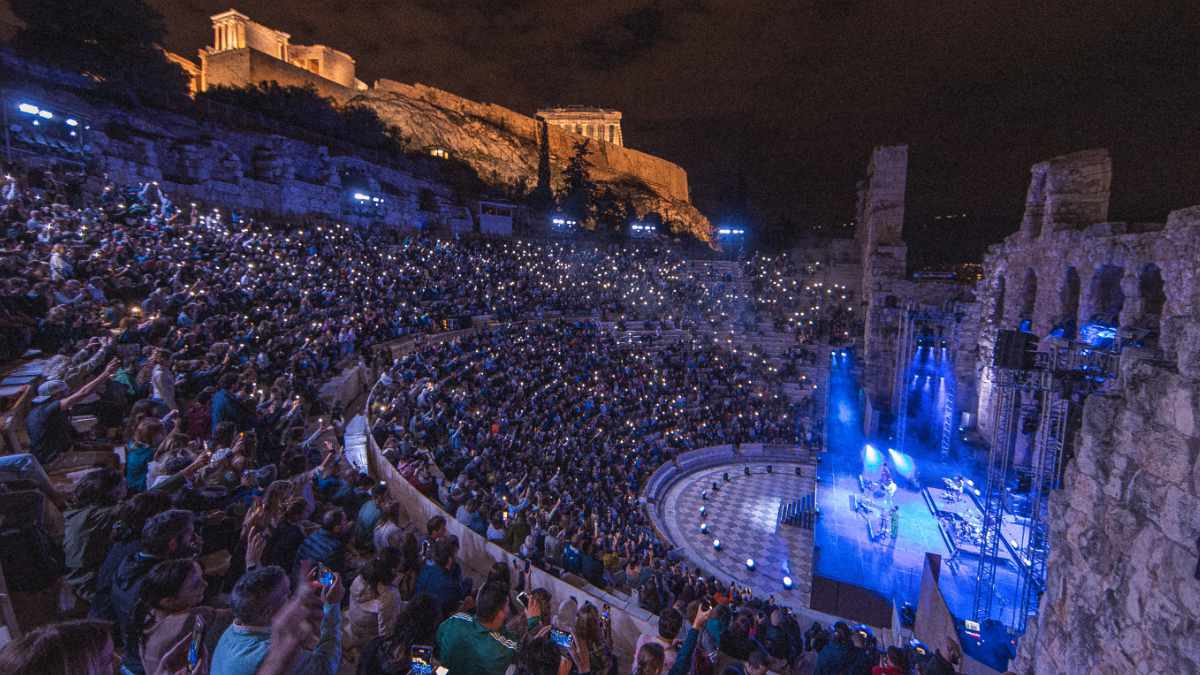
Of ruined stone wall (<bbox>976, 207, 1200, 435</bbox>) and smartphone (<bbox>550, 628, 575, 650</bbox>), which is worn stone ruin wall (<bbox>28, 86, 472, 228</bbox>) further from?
ruined stone wall (<bbox>976, 207, 1200, 435</bbox>)

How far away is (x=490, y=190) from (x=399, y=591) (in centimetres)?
5019

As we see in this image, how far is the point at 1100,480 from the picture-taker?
5250mm

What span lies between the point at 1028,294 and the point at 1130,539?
17.9 m

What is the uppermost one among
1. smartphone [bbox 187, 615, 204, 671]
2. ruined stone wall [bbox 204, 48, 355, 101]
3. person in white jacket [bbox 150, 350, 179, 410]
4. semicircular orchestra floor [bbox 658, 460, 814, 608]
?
ruined stone wall [bbox 204, 48, 355, 101]

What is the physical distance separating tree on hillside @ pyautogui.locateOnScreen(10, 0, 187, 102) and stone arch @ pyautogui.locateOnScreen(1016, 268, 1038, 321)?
41593mm

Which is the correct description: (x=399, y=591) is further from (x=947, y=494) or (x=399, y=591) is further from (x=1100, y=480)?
(x=947, y=494)

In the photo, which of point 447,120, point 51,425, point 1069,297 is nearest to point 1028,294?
point 1069,297

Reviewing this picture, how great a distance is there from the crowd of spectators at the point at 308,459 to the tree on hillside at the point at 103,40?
1159cm

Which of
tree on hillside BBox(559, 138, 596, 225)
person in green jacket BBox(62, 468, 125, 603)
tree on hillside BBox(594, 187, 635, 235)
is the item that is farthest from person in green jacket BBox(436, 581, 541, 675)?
tree on hillside BBox(559, 138, 596, 225)

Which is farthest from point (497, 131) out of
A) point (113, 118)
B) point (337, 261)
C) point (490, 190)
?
point (337, 261)

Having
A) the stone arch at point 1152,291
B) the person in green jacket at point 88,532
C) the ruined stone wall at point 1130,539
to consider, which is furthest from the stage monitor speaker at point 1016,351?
the person in green jacket at point 88,532

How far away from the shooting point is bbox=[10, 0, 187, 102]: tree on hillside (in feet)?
84.2

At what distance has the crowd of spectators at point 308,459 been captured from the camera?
3.04m

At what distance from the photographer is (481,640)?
3047 mm
